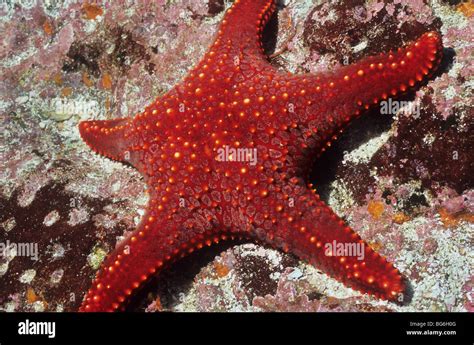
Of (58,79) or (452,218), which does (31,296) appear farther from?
(452,218)

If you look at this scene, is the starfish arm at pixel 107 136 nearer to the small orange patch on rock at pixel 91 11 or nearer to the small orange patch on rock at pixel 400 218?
the small orange patch on rock at pixel 91 11

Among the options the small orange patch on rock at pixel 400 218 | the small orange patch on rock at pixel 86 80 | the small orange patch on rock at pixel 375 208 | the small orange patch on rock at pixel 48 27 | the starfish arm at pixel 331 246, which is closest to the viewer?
the starfish arm at pixel 331 246

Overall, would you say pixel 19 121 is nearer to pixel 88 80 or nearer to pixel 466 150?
pixel 88 80

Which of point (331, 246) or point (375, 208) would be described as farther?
point (375, 208)

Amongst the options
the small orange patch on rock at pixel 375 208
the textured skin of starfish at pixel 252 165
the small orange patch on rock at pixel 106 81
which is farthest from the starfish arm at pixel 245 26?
the small orange patch on rock at pixel 106 81
